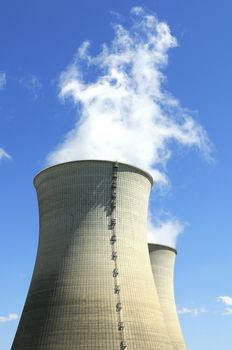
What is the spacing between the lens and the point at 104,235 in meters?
17.1

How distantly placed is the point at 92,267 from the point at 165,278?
12.5 meters

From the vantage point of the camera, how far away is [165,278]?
2795 cm

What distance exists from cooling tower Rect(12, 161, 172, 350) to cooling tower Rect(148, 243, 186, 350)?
934 centimetres

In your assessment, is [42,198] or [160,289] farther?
[160,289]

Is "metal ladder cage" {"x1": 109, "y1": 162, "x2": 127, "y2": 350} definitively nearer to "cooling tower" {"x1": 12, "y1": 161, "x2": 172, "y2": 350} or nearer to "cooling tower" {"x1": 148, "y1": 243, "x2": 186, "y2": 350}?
"cooling tower" {"x1": 12, "y1": 161, "x2": 172, "y2": 350}

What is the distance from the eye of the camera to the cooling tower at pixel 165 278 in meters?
26.7

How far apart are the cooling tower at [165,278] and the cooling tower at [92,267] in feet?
30.6

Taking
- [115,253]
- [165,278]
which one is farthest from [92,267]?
[165,278]

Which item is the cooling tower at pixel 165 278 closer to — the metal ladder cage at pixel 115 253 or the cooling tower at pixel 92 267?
the cooling tower at pixel 92 267

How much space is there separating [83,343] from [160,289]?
→ 42.0 ft

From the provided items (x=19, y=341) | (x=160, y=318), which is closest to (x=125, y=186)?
(x=160, y=318)

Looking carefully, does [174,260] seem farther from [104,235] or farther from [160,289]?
[104,235]

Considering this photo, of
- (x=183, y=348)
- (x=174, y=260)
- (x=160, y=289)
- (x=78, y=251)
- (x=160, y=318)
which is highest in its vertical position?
(x=174, y=260)

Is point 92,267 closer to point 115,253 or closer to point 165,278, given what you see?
point 115,253
